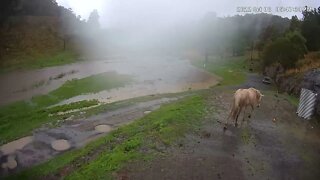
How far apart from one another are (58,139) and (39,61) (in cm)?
4560

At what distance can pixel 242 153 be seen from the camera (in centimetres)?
2094

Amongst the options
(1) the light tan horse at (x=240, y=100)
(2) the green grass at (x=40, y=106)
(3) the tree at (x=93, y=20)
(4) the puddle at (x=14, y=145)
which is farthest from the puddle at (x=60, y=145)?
(3) the tree at (x=93, y=20)

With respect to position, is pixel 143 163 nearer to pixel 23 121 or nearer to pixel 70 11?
pixel 23 121

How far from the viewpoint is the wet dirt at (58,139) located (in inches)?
804

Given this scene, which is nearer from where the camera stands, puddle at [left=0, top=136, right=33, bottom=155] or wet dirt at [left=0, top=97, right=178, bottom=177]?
wet dirt at [left=0, top=97, right=178, bottom=177]

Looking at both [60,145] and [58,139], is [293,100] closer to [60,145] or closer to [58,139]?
[58,139]

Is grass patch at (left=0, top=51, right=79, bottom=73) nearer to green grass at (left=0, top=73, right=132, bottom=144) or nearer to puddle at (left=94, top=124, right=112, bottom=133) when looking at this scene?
green grass at (left=0, top=73, right=132, bottom=144)

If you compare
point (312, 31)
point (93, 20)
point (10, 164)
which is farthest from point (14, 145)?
point (93, 20)

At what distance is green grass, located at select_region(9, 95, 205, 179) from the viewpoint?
59.2 feet

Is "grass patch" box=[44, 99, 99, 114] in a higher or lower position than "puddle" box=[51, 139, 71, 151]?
higher

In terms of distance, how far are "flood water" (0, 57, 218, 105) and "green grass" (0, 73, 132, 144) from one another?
1.45m

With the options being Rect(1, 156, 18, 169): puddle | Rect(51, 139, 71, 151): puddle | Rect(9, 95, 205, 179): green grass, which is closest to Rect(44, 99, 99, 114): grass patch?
Rect(51, 139, 71, 151): puddle

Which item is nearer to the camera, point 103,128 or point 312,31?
point 103,128

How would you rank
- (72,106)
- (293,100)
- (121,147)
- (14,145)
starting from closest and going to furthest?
(121,147)
(14,145)
(72,106)
(293,100)
